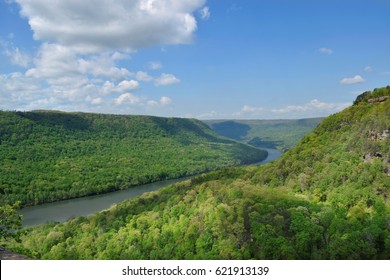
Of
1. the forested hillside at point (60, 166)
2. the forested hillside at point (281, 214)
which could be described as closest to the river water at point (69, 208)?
the forested hillside at point (60, 166)

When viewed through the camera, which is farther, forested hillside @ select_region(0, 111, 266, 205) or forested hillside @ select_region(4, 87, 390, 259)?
forested hillside @ select_region(0, 111, 266, 205)

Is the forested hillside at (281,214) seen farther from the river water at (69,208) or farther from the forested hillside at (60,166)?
the forested hillside at (60,166)

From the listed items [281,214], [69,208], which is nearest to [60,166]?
[69,208]

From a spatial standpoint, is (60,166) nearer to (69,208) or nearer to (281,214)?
(69,208)

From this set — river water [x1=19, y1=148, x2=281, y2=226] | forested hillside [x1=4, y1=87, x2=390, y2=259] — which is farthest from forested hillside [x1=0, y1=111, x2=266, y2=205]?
forested hillside [x1=4, y1=87, x2=390, y2=259]

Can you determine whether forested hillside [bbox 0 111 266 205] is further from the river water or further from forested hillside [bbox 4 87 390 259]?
forested hillside [bbox 4 87 390 259]

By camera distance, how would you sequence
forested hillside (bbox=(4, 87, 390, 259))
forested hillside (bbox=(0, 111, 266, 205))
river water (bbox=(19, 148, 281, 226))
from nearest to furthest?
forested hillside (bbox=(4, 87, 390, 259))
river water (bbox=(19, 148, 281, 226))
forested hillside (bbox=(0, 111, 266, 205))

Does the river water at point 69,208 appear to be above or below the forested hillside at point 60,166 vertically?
below

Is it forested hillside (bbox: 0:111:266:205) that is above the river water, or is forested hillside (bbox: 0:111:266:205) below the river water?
above

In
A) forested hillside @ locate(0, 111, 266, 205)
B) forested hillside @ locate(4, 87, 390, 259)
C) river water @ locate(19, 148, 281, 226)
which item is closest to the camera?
forested hillside @ locate(4, 87, 390, 259)
